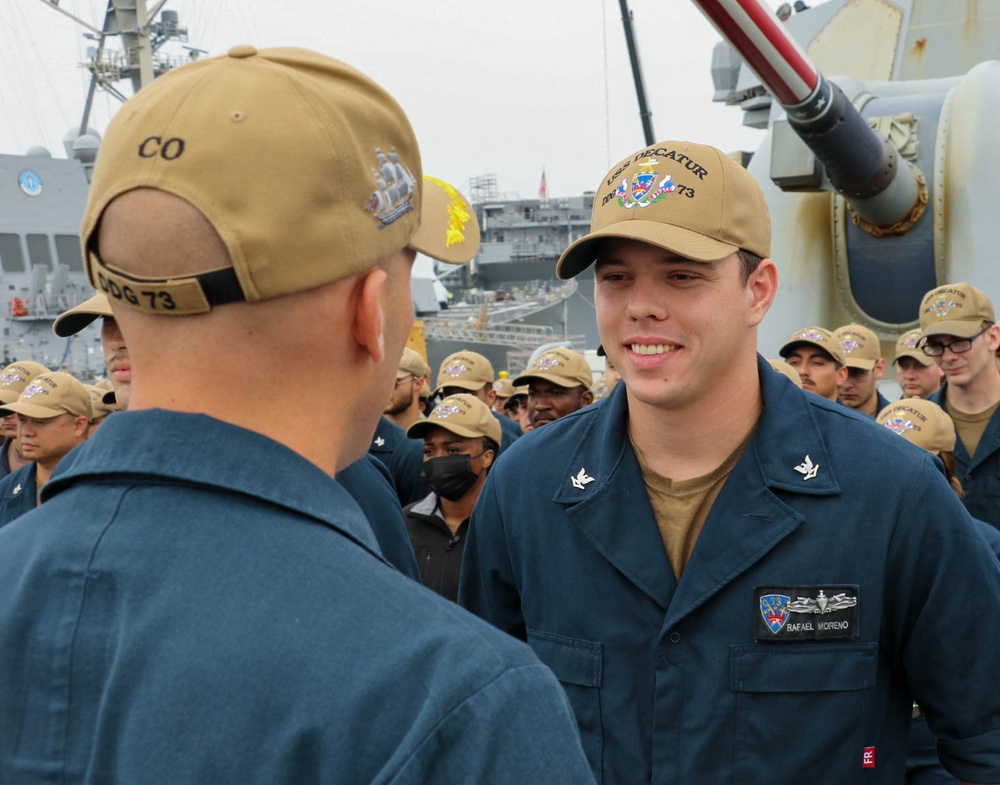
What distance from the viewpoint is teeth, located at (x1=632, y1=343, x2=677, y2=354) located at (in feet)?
7.22

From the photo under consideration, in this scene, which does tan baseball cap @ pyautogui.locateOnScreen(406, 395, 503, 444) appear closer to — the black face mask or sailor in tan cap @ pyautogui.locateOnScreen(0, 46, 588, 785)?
the black face mask

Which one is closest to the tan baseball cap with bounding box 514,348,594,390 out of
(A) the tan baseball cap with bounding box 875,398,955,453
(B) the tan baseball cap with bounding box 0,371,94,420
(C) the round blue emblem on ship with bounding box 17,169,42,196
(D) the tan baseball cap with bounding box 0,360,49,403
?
(A) the tan baseball cap with bounding box 875,398,955,453

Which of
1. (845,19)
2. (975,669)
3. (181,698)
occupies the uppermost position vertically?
(845,19)

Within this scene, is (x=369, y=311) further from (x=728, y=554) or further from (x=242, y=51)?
(x=728, y=554)

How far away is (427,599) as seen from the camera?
984 mm

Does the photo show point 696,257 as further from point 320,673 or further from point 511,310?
point 511,310

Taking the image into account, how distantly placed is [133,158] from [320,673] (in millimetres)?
513

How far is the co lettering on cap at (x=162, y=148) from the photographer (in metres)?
1.02

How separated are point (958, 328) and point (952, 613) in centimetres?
353

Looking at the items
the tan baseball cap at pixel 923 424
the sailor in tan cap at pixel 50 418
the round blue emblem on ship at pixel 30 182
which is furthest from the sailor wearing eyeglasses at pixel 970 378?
the round blue emblem on ship at pixel 30 182

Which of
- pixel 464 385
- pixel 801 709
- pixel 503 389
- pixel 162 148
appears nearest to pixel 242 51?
pixel 162 148

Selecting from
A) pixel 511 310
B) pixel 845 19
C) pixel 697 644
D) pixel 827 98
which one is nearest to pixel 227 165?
pixel 697 644

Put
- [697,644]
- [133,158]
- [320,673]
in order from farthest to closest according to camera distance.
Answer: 1. [697,644]
2. [133,158]
3. [320,673]

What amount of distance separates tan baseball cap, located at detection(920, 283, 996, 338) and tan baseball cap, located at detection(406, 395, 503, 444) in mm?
2176
